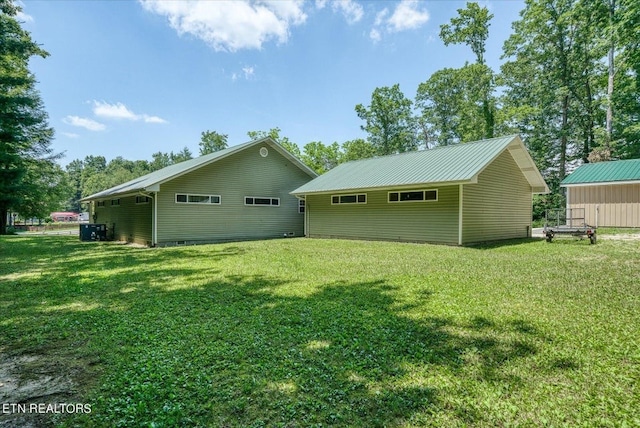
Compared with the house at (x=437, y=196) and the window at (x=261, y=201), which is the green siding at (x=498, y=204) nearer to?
the house at (x=437, y=196)

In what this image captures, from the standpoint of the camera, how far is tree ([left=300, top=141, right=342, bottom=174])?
119 feet

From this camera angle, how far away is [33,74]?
915 inches

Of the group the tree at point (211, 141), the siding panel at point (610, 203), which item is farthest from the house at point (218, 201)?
the tree at point (211, 141)

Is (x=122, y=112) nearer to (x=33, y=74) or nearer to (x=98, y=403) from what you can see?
(x=33, y=74)

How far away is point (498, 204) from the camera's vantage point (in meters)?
13.4

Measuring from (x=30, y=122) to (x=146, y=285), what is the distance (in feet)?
40.5

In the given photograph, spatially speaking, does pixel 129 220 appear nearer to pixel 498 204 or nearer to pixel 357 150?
pixel 498 204

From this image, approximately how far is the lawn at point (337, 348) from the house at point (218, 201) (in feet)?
25.2

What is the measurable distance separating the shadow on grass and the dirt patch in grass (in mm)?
153

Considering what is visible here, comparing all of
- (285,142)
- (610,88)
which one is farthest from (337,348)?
(285,142)

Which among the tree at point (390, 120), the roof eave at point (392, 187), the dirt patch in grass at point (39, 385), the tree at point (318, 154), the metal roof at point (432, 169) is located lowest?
the dirt patch in grass at point (39, 385)

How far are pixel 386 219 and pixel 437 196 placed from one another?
240 cm

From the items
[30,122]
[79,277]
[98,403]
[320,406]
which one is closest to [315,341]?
[320,406]

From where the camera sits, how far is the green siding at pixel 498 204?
11.9m
